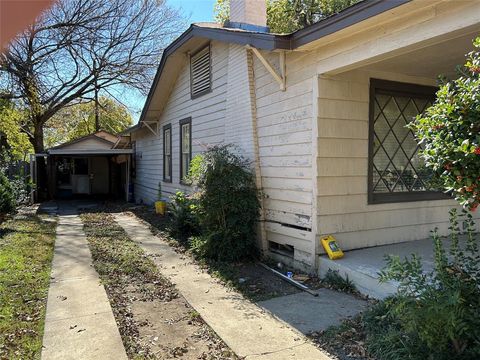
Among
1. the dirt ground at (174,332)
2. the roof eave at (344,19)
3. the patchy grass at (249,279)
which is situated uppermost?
the roof eave at (344,19)

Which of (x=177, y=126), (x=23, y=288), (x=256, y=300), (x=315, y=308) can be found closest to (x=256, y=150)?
(x=256, y=300)

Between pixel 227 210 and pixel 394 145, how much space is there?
2690mm

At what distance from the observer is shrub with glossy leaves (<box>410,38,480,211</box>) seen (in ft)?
7.98

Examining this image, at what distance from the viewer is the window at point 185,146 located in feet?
33.2

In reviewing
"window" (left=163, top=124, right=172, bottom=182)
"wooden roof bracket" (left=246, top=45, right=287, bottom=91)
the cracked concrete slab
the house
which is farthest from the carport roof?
the cracked concrete slab

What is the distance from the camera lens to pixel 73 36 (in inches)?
632

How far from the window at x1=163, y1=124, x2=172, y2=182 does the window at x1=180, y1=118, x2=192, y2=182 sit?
1.11 m

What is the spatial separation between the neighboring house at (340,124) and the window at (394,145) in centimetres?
2

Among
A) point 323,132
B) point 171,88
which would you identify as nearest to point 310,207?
point 323,132

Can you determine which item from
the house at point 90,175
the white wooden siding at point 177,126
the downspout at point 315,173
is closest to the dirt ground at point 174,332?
the downspout at point 315,173

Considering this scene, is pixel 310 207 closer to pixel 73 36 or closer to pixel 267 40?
pixel 267 40

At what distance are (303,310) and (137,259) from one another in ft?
10.9

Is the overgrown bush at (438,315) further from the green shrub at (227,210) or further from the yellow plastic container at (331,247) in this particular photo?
the green shrub at (227,210)

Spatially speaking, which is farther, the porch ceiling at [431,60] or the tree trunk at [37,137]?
the tree trunk at [37,137]
